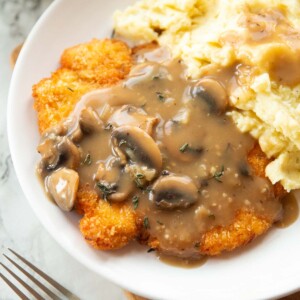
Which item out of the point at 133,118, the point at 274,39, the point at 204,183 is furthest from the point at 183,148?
the point at 274,39

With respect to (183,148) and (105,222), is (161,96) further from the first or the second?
(105,222)

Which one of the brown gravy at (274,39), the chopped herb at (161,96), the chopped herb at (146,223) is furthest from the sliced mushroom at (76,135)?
Result: the brown gravy at (274,39)

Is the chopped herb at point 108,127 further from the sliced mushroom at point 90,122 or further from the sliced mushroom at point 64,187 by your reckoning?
the sliced mushroom at point 64,187

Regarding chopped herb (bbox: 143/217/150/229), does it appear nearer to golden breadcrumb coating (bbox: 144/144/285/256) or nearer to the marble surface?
golden breadcrumb coating (bbox: 144/144/285/256)

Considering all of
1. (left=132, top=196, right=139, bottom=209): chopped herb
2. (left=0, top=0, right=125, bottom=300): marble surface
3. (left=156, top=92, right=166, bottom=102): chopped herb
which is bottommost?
(left=0, top=0, right=125, bottom=300): marble surface

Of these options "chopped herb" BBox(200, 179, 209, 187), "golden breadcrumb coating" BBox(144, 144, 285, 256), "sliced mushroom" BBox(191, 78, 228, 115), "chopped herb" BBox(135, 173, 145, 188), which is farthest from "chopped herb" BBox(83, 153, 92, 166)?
"sliced mushroom" BBox(191, 78, 228, 115)

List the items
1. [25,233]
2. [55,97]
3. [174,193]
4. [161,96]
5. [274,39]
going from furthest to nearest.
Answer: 1. [25,233]
2. [55,97]
3. [161,96]
4. [274,39]
5. [174,193]
